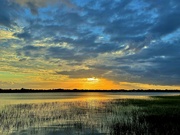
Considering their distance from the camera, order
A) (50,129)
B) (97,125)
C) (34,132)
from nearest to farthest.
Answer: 1. (34,132)
2. (50,129)
3. (97,125)

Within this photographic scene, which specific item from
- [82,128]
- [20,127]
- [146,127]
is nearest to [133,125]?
[146,127]

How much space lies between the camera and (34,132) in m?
24.9

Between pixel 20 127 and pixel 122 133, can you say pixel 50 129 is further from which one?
pixel 122 133

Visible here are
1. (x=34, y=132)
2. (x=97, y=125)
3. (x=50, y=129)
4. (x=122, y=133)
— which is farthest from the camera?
(x=97, y=125)

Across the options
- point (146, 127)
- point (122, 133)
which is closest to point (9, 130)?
point (122, 133)

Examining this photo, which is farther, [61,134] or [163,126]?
[163,126]

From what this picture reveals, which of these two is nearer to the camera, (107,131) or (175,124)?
(107,131)

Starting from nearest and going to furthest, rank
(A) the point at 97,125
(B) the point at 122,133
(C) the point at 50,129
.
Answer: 1. (B) the point at 122,133
2. (C) the point at 50,129
3. (A) the point at 97,125

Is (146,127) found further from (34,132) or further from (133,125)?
(34,132)

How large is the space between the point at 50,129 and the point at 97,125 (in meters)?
5.71

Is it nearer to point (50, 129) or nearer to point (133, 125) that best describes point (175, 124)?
point (133, 125)

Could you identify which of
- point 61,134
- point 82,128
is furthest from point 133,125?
point 61,134

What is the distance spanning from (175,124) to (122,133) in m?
7.76

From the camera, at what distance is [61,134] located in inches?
936
